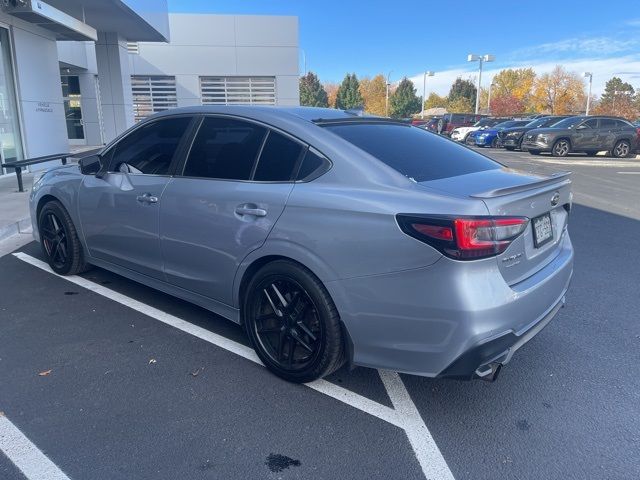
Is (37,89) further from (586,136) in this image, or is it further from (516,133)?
(586,136)

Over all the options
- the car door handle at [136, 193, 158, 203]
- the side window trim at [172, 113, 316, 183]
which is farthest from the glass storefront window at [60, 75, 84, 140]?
the side window trim at [172, 113, 316, 183]

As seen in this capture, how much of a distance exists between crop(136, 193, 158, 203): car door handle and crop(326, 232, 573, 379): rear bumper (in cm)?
174

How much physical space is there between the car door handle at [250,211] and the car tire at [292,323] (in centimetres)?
32

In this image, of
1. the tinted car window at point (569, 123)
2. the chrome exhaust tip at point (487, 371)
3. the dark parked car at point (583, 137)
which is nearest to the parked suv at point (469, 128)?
the tinted car window at point (569, 123)

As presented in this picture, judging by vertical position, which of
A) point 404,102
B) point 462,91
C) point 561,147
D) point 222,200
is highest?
point 462,91

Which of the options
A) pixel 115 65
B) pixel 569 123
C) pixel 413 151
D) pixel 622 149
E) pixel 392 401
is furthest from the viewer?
pixel 622 149

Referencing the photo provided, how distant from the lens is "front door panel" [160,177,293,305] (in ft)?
10.2

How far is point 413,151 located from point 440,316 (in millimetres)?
1245

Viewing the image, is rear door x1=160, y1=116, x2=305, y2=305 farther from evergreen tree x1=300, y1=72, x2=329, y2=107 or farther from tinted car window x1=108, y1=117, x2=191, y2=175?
evergreen tree x1=300, y1=72, x2=329, y2=107

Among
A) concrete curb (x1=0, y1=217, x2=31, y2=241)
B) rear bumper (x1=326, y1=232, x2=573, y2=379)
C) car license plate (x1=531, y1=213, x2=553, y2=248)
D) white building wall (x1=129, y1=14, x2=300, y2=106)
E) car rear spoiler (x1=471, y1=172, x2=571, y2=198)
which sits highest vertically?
white building wall (x1=129, y1=14, x2=300, y2=106)

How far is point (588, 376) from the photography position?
3.32 metres

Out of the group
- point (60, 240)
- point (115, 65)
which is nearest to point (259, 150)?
point (60, 240)

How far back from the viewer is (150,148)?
13.3 ft

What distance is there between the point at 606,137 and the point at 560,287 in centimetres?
2103
